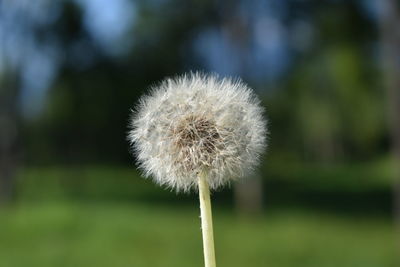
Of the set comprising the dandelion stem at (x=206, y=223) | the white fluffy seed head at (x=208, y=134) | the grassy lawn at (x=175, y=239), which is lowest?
the dandelion stem at (x=206, y=223)

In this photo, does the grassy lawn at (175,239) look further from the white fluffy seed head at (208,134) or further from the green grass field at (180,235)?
the white fluffy seed head at (208,134)

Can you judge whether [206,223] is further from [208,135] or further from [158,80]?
[158,80]

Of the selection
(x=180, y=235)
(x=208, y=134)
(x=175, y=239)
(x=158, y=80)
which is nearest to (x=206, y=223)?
(x=208, y=134)

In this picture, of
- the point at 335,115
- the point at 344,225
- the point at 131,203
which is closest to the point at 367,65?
the point at 344,225

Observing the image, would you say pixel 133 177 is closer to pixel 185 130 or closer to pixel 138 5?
pixel 138 5

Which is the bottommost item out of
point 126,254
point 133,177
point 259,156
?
point 259,156

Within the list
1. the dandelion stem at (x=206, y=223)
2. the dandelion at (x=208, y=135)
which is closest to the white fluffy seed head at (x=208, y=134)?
the dandelion at (x=208, y=135)

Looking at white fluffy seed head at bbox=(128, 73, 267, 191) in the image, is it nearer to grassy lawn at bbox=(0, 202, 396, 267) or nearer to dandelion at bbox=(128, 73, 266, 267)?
dandelion at bbox=(128, 73, 266, 267)
